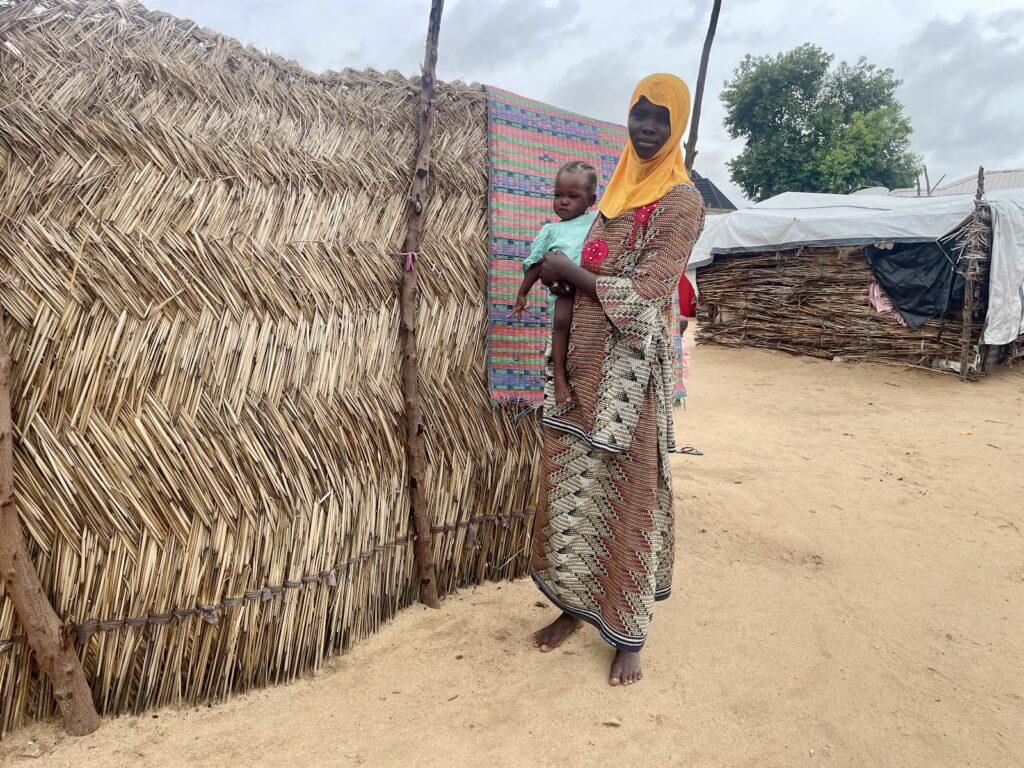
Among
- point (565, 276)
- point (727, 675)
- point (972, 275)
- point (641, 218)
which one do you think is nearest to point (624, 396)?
point (565, 276)

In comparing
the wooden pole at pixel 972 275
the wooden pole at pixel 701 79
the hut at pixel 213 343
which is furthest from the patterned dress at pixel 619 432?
the wooden pole at pixel 972 275

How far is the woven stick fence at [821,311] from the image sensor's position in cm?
773

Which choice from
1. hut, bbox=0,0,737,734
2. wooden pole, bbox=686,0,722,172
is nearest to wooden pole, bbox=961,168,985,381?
wooden pole, bbox=686,0,722,172

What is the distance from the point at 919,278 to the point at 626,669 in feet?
25.2

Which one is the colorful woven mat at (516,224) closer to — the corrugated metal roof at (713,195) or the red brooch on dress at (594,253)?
the red brooch on dress at (594,253)

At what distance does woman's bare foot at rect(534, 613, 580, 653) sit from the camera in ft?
7.31

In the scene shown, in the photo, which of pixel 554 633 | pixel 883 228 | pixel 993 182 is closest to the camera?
pixel 554 633

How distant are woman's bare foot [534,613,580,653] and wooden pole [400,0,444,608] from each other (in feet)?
1.94

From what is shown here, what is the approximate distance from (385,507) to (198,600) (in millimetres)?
668

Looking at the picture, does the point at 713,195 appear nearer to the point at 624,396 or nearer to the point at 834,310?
the point at 834,310

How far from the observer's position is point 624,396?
1.96 meters

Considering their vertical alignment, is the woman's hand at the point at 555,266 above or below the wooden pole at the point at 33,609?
above

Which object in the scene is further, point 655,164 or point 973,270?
point 973,270

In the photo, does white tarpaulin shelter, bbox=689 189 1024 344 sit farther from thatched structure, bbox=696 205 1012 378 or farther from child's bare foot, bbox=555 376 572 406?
child's bare foot, bbox=555 376 572 406
